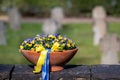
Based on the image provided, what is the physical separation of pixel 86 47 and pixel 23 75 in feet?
37.2

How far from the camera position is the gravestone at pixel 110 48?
10695 millimetres

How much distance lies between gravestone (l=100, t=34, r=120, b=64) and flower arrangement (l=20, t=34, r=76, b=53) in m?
5.87

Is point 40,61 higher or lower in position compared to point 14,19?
lower

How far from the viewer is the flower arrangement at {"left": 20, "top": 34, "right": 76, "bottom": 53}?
15.3ft

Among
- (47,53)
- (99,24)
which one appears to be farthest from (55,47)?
(99,24)

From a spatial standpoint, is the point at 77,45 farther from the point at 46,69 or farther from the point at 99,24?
the point at 46,69

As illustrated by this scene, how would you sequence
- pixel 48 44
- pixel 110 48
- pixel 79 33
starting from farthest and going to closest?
1. pixel 79 33
2. pixel 110 48
3. pixel 48 44

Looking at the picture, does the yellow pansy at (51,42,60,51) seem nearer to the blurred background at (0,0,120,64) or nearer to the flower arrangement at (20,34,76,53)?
the flower arrangement at (20,34,76,53)

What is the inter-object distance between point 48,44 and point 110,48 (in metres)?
6.31

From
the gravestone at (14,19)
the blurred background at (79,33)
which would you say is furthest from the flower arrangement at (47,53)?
the gravestone at (14,19)

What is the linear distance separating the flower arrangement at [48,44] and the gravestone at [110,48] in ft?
19.3

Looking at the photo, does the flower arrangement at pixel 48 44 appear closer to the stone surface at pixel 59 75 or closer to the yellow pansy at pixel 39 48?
the yellow pansy at pixel 39 48

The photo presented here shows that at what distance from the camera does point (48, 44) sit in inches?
187

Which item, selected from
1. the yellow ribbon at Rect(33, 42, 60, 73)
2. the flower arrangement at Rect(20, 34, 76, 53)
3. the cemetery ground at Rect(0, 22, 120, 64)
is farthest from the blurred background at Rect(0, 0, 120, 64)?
the yellow ribbon at Rect(33, 42, 60, 73)
